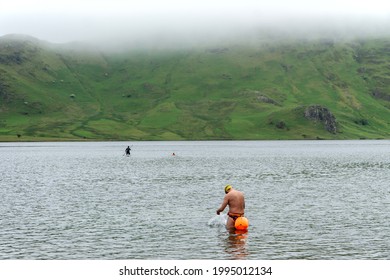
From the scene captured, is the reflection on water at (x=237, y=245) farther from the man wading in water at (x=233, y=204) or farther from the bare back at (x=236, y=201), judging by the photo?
the bare back at (x=236, y=201)

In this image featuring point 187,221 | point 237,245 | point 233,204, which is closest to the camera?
point 237,245

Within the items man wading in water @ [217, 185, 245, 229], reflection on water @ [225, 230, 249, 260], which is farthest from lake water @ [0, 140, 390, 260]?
man wading in water @ [217, 185, 245, 229]

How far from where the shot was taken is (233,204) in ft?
140

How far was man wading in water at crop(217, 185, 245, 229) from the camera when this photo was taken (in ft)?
139

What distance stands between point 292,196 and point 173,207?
16.9 meters

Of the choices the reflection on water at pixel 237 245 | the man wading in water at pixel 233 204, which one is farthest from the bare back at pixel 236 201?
the reflection on water at pixel 237 245

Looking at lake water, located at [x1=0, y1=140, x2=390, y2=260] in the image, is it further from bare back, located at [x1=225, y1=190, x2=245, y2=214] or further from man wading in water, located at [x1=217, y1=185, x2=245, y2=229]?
bare back, located at [x1=225, y1=190, x2=245, y2=214]

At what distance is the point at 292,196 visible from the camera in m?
66.0

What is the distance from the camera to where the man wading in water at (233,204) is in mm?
42500

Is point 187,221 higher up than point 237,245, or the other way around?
point 187,221

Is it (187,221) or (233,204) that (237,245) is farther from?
(187,221)

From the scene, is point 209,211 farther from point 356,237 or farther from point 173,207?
point 356,237

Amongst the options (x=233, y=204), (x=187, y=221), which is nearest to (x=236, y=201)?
(x=233, y=204)
